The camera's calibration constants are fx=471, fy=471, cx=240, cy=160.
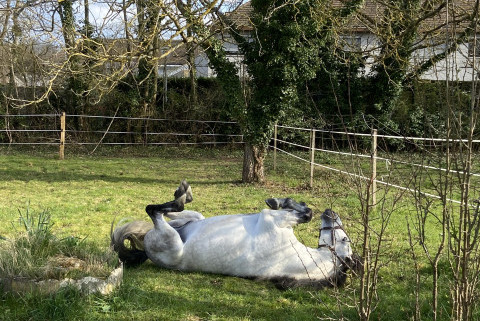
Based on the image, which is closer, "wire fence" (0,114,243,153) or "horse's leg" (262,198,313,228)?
"horse's leg" (262,198,313,228)

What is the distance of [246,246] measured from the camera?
4.39 m

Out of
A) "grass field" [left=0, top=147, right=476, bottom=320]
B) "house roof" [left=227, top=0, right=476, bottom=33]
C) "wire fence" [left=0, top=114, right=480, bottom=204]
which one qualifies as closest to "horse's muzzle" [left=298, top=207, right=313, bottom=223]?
"grass field" [left=0, top=147, right=476, bottom=320]

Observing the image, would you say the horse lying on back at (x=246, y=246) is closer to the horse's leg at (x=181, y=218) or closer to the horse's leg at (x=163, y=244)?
the horse's leg at (x=163, y=244)

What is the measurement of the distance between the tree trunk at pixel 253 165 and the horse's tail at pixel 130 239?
694 centimetres

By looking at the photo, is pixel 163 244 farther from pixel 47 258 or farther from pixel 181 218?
pixel 47 258

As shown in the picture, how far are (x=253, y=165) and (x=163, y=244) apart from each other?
731cm

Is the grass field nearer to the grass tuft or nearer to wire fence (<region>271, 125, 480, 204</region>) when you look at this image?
the grass tuft

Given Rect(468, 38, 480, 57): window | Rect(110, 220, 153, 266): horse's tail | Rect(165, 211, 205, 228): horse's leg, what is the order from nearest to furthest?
Rect(468, 38, 480, 57): window < Rect(110, 220, 153, 266): horse's tail < Rect(165, 211, 205, 228): horse's leg

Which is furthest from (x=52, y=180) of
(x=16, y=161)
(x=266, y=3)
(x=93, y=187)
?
(x=266, y=3)

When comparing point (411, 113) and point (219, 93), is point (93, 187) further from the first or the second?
point (411, 113)

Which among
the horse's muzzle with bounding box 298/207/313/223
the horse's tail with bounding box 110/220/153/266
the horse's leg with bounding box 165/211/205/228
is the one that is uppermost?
the horse's muzzle with bounding box 298/207/313/223

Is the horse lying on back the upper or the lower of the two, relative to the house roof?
lower

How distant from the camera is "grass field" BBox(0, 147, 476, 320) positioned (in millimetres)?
3625

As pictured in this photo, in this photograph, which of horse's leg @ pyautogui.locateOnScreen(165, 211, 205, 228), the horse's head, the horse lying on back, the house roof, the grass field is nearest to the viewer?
the grass field
